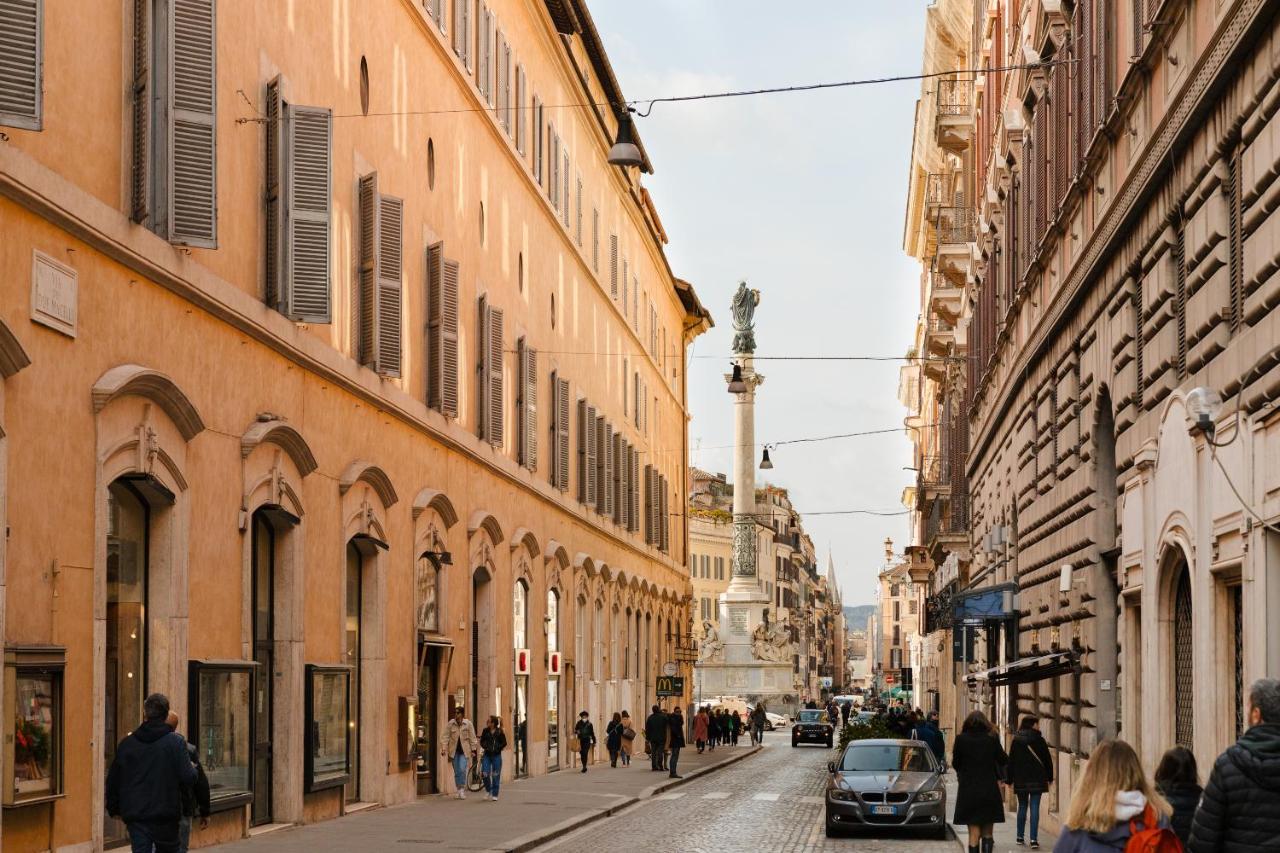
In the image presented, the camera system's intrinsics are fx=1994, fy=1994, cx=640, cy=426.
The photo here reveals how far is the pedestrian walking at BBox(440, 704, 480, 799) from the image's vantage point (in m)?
30.6

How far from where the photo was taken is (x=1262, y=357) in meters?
13.5

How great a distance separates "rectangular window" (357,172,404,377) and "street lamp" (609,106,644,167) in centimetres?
355

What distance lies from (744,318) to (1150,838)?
9019cm

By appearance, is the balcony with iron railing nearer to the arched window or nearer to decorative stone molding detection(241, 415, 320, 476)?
decorative stone molding detection(241, 415, 320, 476)

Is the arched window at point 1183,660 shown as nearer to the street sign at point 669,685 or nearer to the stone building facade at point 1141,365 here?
the stone building facade at point 1141,365

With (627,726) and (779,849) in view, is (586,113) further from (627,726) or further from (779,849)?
(779,849)

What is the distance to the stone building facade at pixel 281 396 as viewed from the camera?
52.6ft

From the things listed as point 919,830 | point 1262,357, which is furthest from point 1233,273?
point 919,830

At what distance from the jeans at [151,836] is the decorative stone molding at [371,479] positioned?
11.4 m

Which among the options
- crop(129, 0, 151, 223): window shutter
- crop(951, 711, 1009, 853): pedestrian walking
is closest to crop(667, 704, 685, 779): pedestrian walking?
crop(951, 711, 1009, 853): pedestrian walking

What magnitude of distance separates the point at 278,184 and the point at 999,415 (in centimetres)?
1732

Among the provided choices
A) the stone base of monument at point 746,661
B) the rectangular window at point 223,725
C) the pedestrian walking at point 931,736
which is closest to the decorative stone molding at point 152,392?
the rectangular window at point 223,725

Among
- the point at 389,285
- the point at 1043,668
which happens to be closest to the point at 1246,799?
the point at 1043,668

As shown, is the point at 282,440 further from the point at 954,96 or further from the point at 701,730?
the point at 701,730
